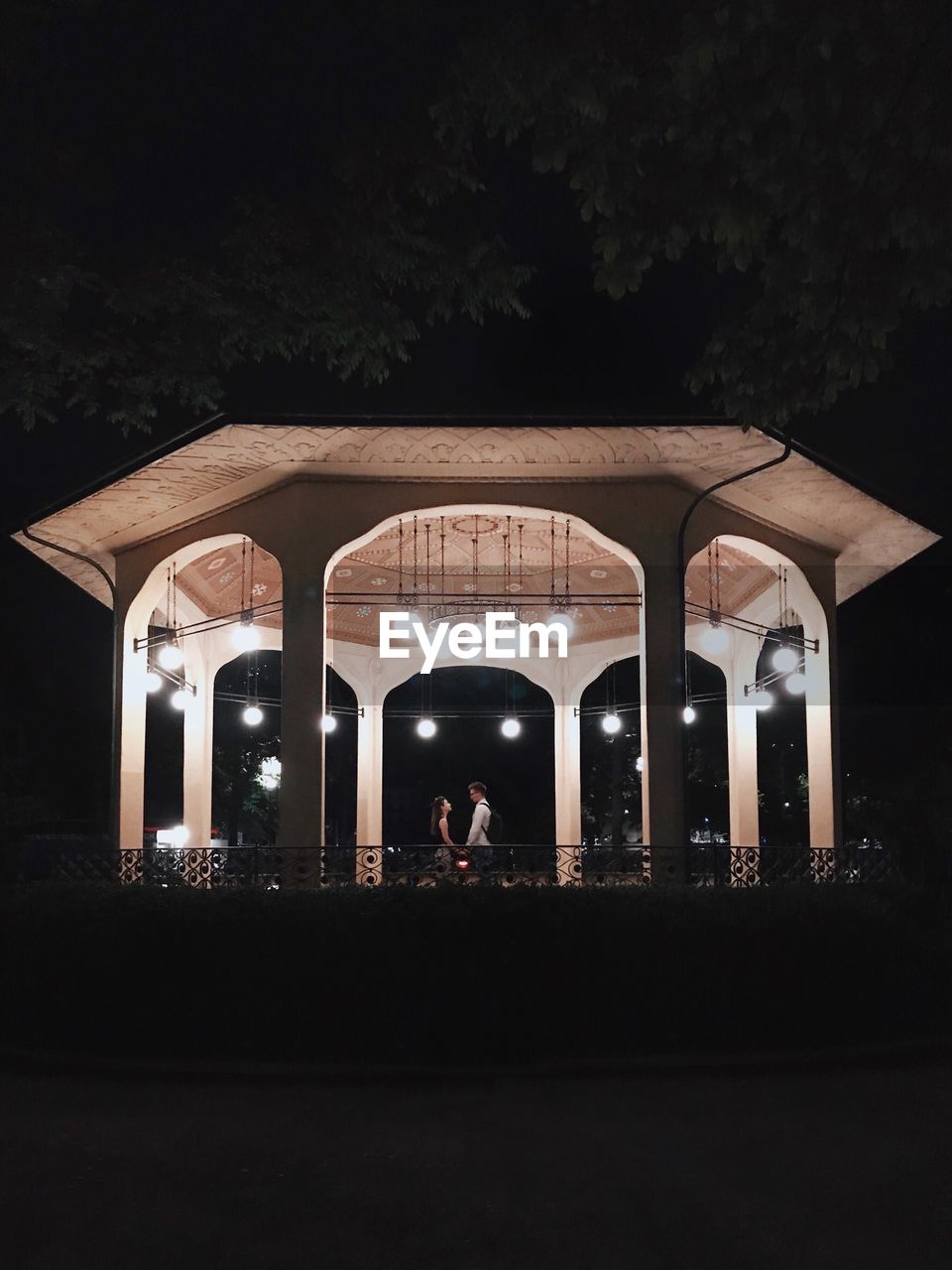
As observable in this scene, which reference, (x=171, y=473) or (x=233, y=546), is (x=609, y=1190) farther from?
(x=233, y=546)

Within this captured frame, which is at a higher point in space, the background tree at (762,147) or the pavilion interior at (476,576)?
the background tree at (762,147)

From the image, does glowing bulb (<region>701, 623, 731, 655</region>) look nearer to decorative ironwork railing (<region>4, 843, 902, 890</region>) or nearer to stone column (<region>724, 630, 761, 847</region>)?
stone column (<region>724, 630, 761, 847</region>)

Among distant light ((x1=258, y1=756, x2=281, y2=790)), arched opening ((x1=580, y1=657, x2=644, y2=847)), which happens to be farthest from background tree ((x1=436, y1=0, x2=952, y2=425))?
distant light ((x1=258, y1=756, x2=281, y2=790))

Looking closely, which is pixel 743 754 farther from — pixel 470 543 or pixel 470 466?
pixel 470 466

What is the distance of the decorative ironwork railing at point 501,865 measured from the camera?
41.1ft

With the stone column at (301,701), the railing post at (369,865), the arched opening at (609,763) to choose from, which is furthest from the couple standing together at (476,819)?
the arched opening at (609,763)

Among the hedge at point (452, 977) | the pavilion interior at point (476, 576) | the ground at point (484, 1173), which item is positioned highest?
the pavilion interior at point (476, 576)

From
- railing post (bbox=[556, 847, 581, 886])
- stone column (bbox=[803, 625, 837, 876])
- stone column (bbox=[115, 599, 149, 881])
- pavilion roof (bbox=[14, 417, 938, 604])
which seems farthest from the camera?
stone column (bbox=[115, 599, 149, 881])

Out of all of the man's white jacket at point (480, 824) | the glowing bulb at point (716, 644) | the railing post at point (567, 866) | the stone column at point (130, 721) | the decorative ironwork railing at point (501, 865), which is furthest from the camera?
the glowing bulb at point (716, 644)

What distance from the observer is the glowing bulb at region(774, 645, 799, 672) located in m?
16.7

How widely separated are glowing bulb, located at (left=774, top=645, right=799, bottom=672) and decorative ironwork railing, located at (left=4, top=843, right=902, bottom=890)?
3.79 meters

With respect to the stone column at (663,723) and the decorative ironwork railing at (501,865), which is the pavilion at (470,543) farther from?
the decorative ironwork railing at (501,865)

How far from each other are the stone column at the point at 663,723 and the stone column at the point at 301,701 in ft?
11.9

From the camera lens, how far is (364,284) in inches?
424
